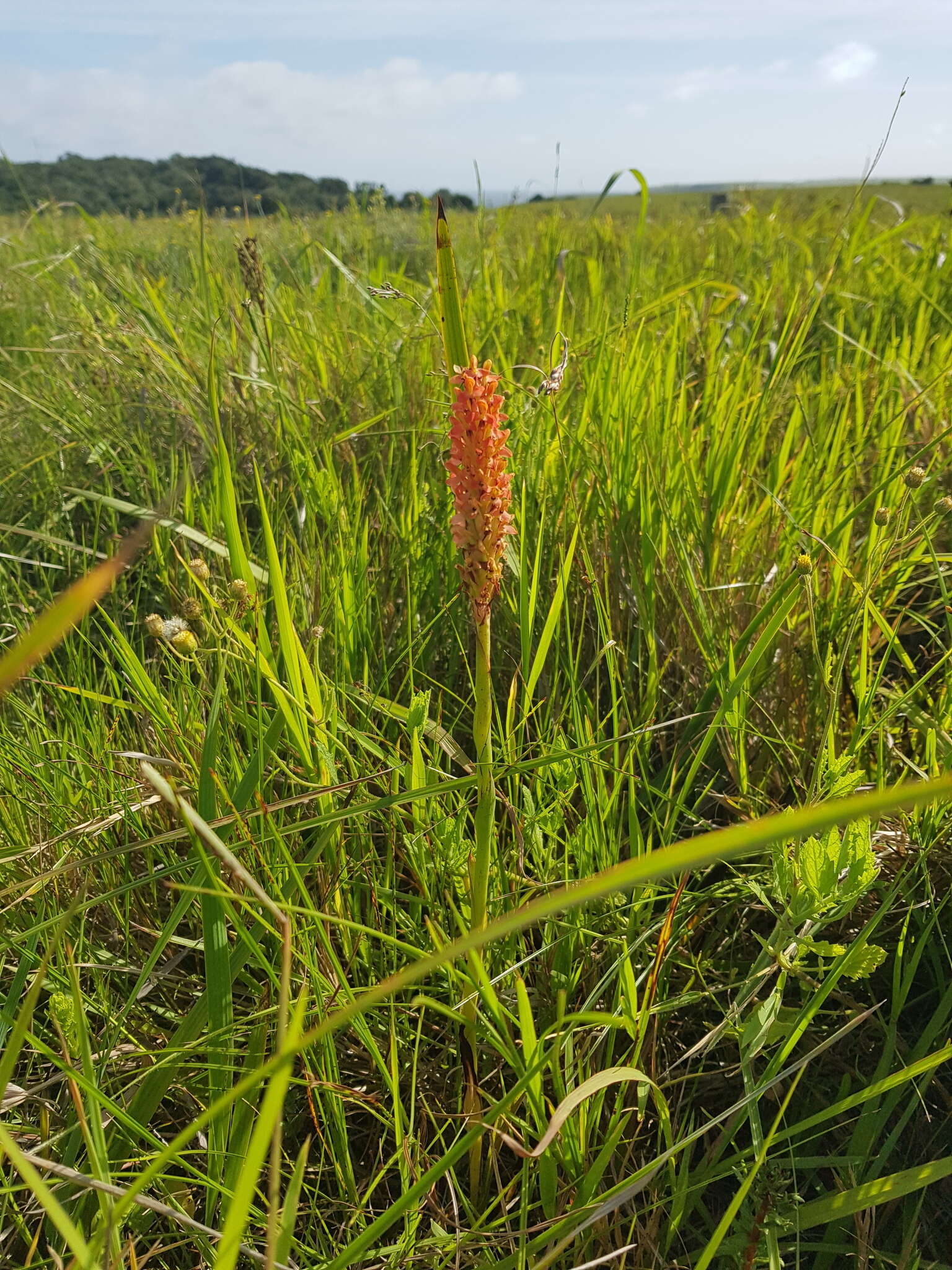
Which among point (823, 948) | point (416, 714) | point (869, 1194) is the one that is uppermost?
point (416, 714)

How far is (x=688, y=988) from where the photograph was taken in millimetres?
1056

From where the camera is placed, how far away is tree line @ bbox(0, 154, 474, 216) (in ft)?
16.8

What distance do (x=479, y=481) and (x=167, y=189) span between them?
26.1 feet

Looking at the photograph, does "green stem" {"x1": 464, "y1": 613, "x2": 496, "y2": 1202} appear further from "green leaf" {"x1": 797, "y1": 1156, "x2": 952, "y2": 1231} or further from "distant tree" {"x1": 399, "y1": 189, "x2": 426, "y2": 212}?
"distant tree" {"x1": 399, "y1": 189, "x2": 426, "y2": 212}

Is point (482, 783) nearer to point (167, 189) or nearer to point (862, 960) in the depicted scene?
point (862, 960)

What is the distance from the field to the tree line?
176 centimetres

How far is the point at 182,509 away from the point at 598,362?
3.32 feet

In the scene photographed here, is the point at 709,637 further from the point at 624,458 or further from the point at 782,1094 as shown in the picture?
the point at 782,1094

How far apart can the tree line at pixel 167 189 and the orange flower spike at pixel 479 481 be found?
2365 mm

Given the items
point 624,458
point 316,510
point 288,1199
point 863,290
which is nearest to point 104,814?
point 288,1199

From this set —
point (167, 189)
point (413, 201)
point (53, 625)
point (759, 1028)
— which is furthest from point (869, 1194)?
point (167, 189)

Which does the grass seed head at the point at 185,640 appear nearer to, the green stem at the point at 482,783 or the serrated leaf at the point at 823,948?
the green stem at the point at 482,783

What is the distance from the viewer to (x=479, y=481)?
2.31 feet

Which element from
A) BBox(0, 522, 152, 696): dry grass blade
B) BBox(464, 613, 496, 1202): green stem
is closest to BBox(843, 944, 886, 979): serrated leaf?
BBox(464, 613, 496, 1202): green stem
